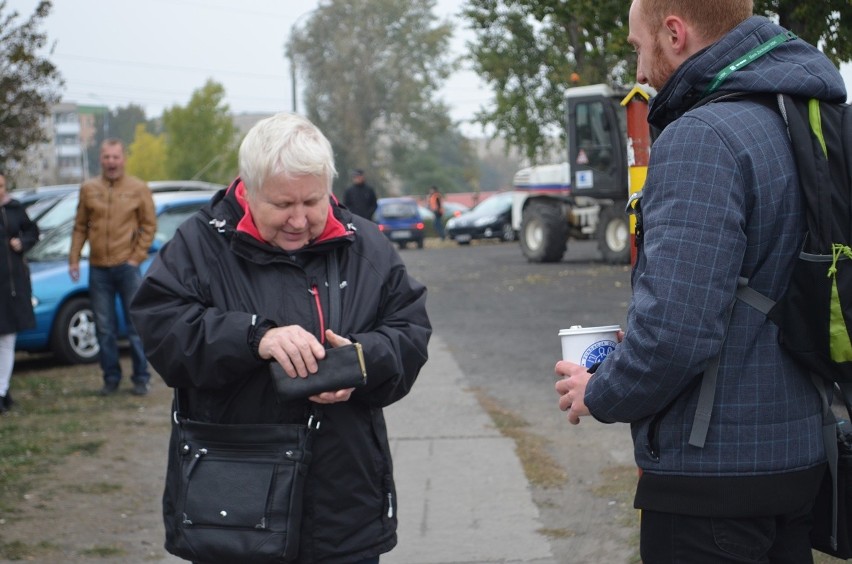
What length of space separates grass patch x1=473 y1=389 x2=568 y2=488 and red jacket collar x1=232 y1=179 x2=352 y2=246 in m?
3.70

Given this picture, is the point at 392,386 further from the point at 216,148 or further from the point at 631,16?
the point at 216,148

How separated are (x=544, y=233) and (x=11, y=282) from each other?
16.0 meters

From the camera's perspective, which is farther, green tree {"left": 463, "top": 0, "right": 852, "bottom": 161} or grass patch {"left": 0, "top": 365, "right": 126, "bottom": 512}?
green tree {"left": 463, "top": 0, "right": 852, "bottom": 161}

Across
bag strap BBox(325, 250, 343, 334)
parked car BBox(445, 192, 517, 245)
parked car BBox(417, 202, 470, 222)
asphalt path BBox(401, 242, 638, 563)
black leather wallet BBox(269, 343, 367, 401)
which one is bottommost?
parked car BBox(417, 202, 470, 222)

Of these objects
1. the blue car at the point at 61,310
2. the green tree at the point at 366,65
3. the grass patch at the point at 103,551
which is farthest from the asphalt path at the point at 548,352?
the green tree at the point at 366,65

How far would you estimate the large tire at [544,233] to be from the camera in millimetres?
24203

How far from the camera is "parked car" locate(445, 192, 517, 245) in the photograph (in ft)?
123

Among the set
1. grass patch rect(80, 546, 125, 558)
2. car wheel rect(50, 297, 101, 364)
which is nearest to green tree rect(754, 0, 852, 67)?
grass patch rect(80, 546, 125, 558)

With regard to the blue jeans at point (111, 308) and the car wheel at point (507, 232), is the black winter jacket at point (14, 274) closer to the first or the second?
the blue jeans at point (111, 308)

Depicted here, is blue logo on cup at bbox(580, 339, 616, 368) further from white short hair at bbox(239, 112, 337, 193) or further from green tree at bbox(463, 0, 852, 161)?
green tree at bbox(463, 0, 852, 161)

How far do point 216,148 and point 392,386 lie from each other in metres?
62.3

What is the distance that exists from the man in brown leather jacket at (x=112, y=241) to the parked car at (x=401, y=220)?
25.9 meters

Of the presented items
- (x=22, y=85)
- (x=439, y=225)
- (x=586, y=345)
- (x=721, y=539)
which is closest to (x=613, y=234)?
(x=22, y=85)

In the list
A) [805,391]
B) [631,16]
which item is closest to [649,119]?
[631,16]
